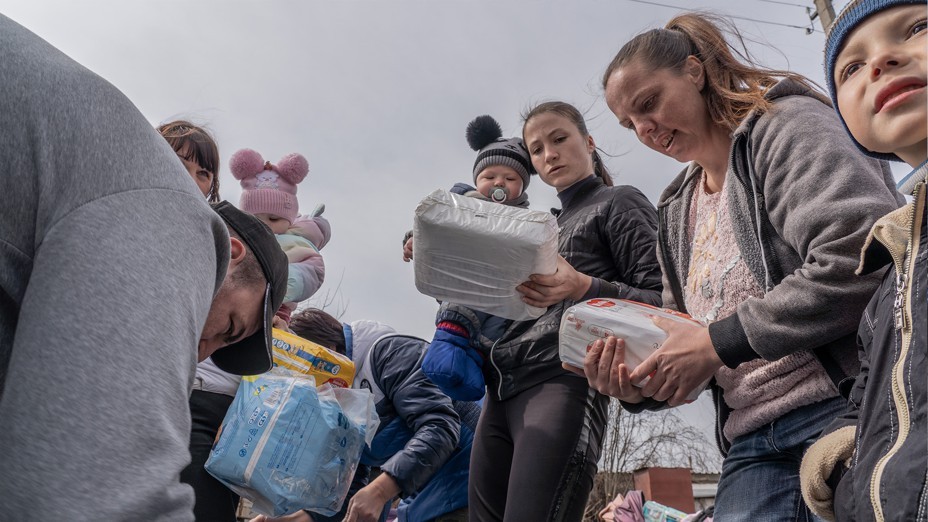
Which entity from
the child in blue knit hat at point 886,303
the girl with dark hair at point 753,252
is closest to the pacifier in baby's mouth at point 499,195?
the girl with dark hair at point 753,252

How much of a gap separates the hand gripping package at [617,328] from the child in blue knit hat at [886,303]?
0.45 m

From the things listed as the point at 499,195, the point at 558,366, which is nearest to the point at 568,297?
the point at 558,366

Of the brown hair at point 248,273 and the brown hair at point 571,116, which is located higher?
the brown hair at point 571,116

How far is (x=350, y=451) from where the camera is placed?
2506 millimetres

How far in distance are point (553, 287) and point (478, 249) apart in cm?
25

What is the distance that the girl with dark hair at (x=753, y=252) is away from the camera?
1385 mm

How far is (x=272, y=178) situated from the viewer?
409cm

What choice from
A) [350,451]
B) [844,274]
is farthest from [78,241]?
[350,451]

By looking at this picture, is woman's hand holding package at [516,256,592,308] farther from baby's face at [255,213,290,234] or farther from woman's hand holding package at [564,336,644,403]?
baby's face at [255,213,290,234]

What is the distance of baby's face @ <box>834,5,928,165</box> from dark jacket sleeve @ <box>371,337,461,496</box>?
79.6 inches

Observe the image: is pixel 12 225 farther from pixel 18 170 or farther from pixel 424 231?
pixel 424 231

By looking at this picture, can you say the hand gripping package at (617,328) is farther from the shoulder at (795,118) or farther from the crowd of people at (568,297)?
the shoulder at (795,118)

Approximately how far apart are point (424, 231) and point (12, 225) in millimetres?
1125

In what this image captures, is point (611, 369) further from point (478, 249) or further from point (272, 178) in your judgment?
point (272, 178)
